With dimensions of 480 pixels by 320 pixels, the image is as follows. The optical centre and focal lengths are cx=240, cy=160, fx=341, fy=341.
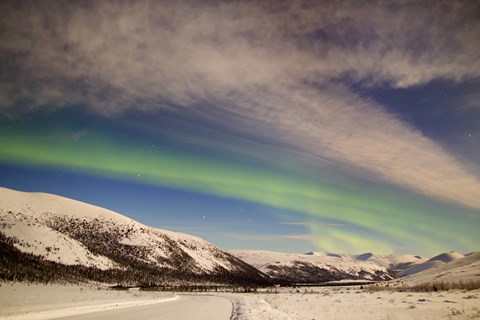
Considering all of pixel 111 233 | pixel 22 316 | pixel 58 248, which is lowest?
pixel 22 316

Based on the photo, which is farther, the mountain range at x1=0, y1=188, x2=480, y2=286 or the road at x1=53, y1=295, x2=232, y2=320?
the mountain range at x1=0, y1=188, x2=480, y2=286

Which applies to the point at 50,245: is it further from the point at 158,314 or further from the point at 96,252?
the point at 158,314

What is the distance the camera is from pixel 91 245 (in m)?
89.4

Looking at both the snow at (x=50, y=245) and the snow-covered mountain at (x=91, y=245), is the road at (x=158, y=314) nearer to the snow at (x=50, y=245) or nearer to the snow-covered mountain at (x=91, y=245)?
the snow-covered mountain at (x=91, y=245)

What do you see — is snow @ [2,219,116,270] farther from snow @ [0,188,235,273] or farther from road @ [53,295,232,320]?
road @ [53,295,232,320]

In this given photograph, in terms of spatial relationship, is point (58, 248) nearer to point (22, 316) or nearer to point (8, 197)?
point (8, 197)

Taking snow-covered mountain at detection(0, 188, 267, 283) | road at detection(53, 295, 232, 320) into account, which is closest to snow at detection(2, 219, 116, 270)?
snow-covered mountain at detection(0, 188, 267, 283)

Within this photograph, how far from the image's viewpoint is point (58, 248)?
6625 centimetres

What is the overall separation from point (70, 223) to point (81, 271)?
43606 millimetres

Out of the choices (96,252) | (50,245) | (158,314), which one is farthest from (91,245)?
(158,314)

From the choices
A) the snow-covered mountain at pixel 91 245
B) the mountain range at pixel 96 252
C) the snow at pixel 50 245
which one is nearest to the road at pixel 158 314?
the mountain range at pixel 96 252

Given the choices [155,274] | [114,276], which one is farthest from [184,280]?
[114,276]

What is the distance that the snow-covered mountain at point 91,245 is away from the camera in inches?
2436

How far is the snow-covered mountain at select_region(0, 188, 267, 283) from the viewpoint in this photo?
203 ft
